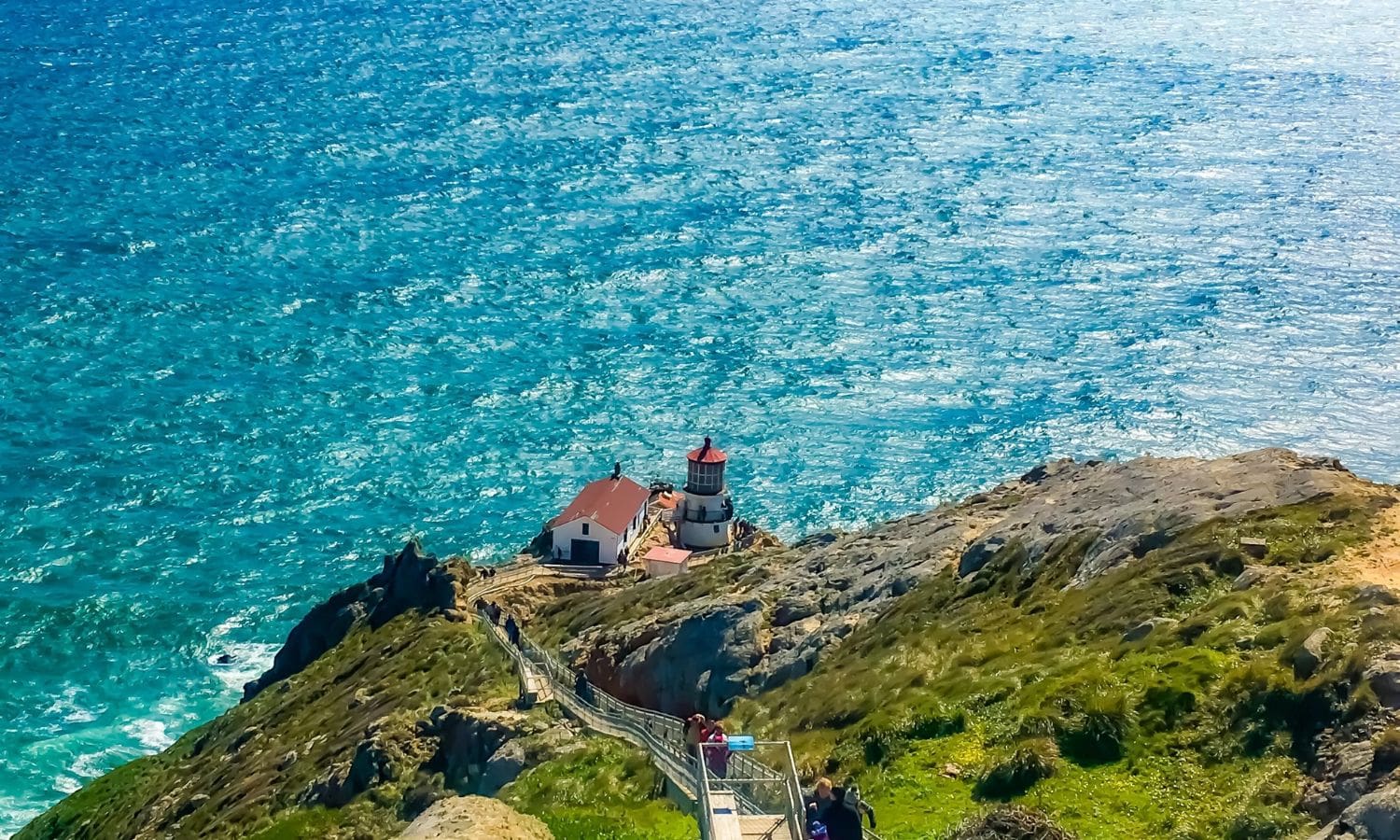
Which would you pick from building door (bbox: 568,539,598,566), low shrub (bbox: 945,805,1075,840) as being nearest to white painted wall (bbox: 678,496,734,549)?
building door (bbox: 568,539,598,566)

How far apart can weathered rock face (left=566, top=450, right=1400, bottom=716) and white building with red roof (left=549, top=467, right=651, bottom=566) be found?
20.3 metres

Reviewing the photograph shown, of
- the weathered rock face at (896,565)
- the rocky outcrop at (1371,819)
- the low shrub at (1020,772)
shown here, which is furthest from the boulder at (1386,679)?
the weathered rock face at (896,565)

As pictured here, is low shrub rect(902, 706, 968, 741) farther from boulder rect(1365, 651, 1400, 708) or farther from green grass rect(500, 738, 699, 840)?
boulder rect(1365, 651, 1400, 708)

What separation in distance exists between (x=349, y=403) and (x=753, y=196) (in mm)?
58817

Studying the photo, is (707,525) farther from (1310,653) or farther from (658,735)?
(1310,653)

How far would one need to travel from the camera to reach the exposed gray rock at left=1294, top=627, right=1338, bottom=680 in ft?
106

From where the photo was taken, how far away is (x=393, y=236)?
151375mm

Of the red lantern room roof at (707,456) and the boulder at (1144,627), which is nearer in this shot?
the boulder at (1144,627)

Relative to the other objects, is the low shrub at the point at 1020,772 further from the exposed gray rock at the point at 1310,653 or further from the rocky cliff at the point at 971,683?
the exposed gray rock at the point at 1310,653

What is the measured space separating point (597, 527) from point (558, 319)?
184 ft

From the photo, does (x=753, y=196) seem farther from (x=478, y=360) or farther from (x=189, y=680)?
(x=189, y=680)

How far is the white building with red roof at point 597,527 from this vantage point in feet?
266

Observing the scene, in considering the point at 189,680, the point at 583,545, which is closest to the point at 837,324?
the point at 583,545

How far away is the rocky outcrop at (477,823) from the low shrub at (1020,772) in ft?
36.1
